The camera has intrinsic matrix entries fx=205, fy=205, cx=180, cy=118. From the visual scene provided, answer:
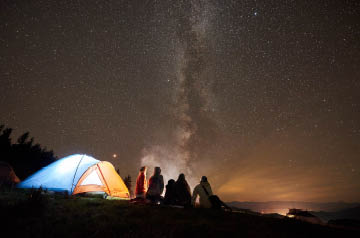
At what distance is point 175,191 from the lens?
30.2 ft

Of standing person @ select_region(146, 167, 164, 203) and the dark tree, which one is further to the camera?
the dark tree

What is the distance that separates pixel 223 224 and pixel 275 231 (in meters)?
1.32

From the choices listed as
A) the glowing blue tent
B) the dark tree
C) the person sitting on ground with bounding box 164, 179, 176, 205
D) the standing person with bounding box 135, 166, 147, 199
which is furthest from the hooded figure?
the dark tree

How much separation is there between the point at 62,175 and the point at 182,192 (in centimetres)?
639

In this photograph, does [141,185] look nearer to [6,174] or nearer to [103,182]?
[103,182]

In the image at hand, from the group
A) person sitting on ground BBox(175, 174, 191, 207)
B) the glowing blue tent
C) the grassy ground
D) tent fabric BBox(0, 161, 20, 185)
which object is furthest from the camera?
tent fabric BBox(0, 161, 20, 185)

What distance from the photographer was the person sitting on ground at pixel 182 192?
9.05 meters

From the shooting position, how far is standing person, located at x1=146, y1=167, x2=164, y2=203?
10.1 metres

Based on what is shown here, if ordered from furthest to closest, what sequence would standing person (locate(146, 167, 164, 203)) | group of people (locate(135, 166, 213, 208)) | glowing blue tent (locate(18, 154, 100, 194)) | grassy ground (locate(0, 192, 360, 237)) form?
glowing blue tent (locate(18, 154, 100, 194))
standing person (locate(146, 167, 164, 203))
group of people (locate(135, 166, 213, 208))
grassy ground (locate(0, 192, 360, 237))

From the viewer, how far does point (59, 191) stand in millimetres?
10086

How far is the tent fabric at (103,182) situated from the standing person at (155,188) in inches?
89.5

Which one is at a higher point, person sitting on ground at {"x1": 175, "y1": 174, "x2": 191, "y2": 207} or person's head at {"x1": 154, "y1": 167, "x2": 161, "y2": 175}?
person's head at {"x1": 154, "y1": 167, "x2": 161, "y2": 175}

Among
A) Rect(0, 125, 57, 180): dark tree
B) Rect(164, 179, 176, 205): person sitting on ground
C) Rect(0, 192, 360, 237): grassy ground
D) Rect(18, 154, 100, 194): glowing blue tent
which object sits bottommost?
Rect(0, 192, 360, 237): grassy ground

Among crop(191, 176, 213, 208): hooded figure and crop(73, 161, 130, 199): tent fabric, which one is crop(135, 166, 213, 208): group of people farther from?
crop(73, 161, 130, 199): tent fabric
